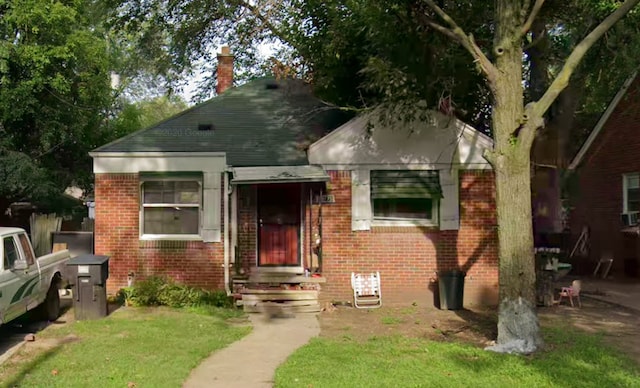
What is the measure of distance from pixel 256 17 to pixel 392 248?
710 centimetres

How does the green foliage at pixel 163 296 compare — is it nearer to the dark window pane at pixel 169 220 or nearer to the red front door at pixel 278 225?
the dark window pane at pixel 169 220

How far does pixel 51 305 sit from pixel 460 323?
7035 mm

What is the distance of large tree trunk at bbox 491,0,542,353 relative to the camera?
316 inches

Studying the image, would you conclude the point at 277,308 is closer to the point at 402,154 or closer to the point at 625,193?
the point at 402,154

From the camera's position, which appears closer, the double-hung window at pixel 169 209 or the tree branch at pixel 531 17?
the tree branch at pixel 531 17

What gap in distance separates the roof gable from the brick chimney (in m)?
5.75

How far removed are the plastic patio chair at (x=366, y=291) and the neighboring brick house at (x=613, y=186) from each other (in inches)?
344

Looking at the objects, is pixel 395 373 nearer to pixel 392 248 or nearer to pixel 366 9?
pixel 392 248

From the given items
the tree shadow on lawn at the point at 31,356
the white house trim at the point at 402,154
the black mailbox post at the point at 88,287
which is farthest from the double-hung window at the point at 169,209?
the tree shadow on lawn at the point at 31,356

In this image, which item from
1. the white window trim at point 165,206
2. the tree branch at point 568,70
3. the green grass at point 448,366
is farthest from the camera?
the white window trim at point 165,206

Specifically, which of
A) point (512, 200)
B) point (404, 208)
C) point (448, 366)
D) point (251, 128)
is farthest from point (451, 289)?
point (251, 128)

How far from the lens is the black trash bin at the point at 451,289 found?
1147 cm

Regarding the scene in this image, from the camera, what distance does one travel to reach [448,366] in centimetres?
716

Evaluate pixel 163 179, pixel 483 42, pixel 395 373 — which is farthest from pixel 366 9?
pixel 395 373
